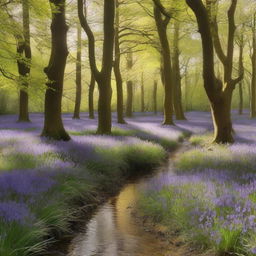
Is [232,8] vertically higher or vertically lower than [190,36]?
lower

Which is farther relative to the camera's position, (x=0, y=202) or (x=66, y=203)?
(x=66, y=203)

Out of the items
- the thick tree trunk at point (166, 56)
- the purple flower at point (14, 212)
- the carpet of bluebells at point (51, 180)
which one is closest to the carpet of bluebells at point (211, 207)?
the carpet of bluebells at point (51, 180)

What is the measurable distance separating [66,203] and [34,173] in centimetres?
112

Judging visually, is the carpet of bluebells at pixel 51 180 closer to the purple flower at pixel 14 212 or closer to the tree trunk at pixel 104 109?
the purple flower at pixel 14 212

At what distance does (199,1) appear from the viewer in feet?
37.4

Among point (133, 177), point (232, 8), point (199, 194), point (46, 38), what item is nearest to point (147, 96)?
point (46, 38)

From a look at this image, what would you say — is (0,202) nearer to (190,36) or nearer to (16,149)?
(16,149)

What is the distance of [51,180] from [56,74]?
6.01m

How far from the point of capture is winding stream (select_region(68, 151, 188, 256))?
16.9ft

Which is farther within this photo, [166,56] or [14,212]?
[166,56]

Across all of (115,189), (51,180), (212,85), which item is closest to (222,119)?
(212,85)

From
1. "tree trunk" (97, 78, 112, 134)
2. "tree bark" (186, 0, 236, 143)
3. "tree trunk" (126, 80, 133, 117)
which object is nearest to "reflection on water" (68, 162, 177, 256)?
"tree bark" (186, 0, 236, 143)

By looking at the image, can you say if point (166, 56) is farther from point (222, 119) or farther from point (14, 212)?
point (14, 212)

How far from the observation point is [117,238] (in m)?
5.68
